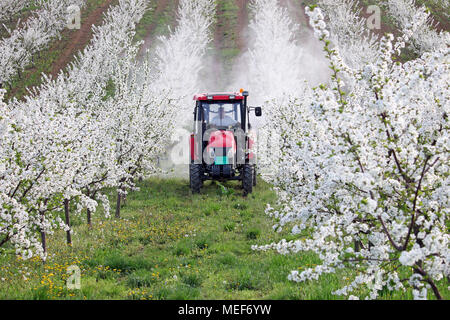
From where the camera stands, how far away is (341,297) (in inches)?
202

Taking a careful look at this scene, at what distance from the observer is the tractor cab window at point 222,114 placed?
15.4 meters

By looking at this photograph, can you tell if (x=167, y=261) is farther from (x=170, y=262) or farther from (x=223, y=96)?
(x=223, y=96)

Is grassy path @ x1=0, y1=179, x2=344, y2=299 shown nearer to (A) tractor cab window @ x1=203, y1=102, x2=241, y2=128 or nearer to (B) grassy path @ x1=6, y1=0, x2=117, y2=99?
(A) tractor cab window @ x1=203, y1=102, x2=241, y2=128

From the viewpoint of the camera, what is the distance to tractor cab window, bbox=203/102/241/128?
15375mm

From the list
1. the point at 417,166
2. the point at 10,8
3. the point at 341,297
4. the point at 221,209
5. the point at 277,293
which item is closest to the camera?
the point at 417,166

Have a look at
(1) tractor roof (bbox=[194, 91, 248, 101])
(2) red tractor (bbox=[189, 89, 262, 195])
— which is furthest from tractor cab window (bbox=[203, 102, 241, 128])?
(1) tractor roof (bbox=[194, 91, 248, 101])

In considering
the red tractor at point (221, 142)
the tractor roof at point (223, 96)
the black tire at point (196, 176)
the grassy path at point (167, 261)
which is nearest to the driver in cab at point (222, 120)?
the red tractor at point (221, 142)

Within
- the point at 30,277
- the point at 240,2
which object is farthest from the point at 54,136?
the point at 240,2

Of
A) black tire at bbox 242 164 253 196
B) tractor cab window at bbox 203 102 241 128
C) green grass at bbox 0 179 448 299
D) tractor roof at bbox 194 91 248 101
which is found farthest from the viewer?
tractor cab window at bbox 203 102 241 128

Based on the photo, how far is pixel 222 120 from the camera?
50.6 ft

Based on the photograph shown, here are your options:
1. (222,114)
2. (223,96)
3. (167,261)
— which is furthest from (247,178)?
(167,261)

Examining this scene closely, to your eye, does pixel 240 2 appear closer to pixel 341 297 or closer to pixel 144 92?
pixel 144 92

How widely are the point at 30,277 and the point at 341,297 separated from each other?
5.38m

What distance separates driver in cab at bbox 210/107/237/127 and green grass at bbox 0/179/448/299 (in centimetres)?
408
